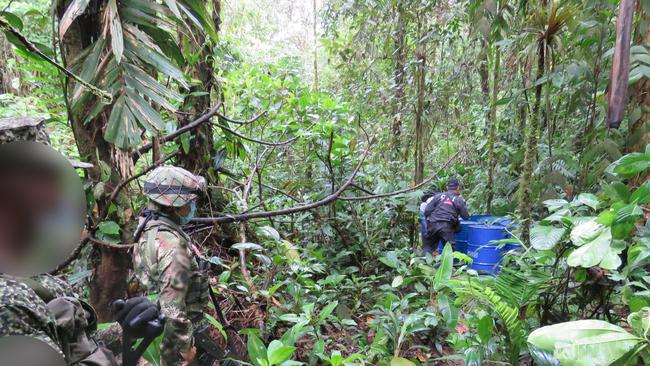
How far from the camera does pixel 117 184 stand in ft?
8.23

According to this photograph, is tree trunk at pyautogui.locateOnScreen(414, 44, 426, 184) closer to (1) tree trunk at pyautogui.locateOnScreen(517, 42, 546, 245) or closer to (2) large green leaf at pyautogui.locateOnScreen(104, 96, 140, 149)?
(1) tree trunk at pyautogui.locateOnScreen(517, 42, 546, 245)

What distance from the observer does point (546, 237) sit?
80.4 inches

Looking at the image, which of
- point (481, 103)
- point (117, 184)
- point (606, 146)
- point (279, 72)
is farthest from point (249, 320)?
point (481, 103)

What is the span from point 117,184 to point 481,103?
9.53 m

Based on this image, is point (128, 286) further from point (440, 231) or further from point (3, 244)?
point (440, 231)

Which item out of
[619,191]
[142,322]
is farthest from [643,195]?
[142,322]

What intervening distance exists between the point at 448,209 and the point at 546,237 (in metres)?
3.84

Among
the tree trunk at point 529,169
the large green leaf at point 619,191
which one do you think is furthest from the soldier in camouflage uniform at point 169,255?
the tree trunk at point 529,169

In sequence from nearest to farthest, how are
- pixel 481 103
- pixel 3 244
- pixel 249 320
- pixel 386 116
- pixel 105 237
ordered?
pixel 3 244 → pixel 105 237 → pixel 249 320 → pixel 386 116 → pixel 481 103

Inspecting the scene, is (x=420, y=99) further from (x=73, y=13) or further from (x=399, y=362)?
(x=73, y=13)

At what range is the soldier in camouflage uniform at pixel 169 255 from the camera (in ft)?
7.29

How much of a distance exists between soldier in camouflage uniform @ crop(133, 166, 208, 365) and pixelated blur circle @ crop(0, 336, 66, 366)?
1.23 m

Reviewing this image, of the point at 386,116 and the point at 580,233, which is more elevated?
the point at 386,116

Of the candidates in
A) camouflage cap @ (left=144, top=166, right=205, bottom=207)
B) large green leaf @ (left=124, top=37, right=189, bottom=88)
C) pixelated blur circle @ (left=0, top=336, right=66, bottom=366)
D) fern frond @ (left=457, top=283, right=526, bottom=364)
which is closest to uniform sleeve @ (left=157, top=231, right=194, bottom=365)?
camouflage cap @ (left=144, top=166, right=205, bottom=207)
